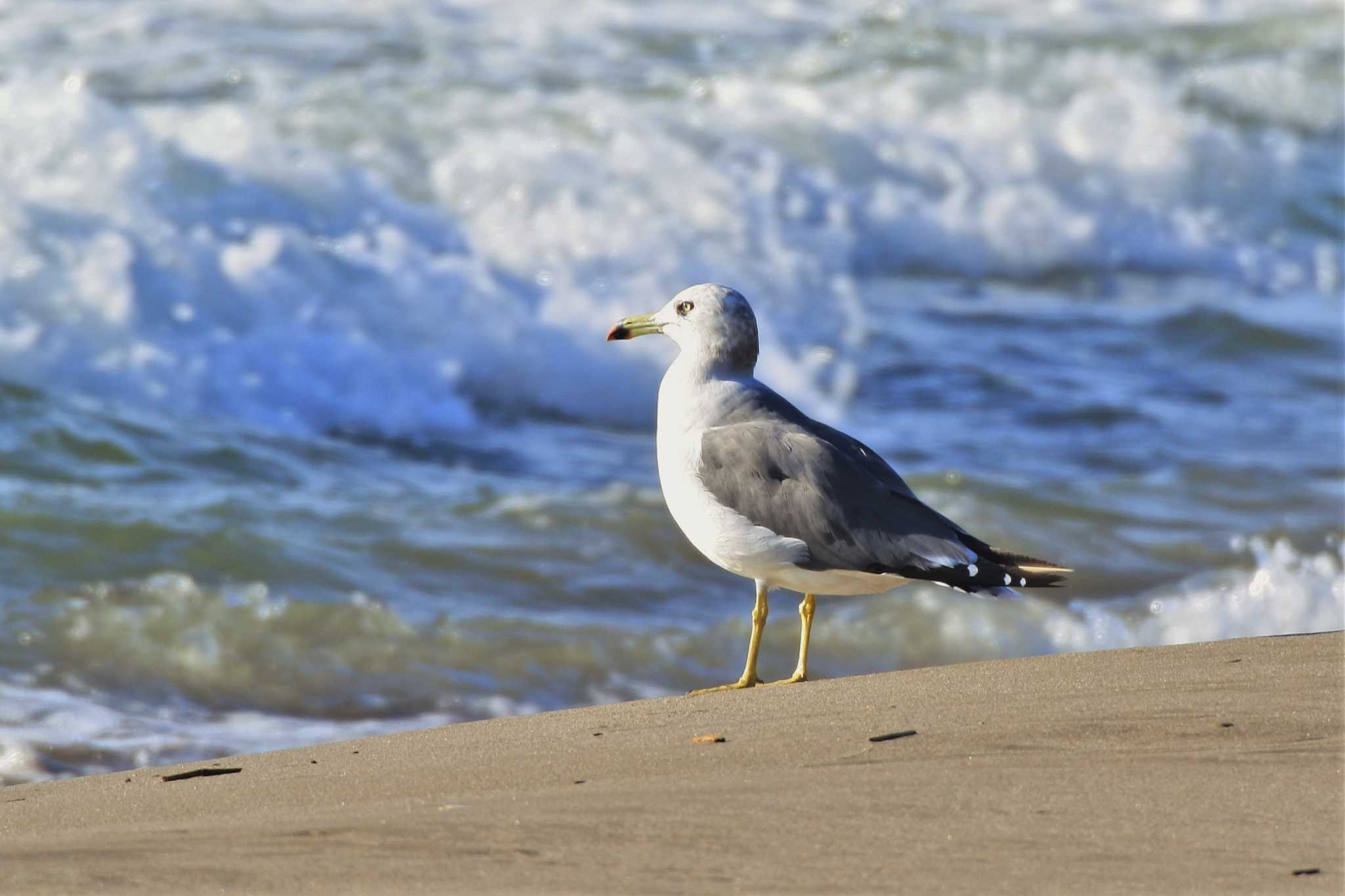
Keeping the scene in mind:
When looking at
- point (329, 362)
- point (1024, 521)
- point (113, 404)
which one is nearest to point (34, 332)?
point (113, 404)

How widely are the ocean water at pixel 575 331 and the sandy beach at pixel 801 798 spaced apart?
45.5 inches

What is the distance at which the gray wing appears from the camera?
3.62m

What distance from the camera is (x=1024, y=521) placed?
21.0 feet

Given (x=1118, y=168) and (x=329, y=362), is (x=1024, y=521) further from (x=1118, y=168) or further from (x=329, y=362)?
(x=1118, y=168)

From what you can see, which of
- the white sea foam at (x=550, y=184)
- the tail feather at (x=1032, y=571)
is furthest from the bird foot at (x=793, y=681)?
the white sea foam at (x=550, y=184)

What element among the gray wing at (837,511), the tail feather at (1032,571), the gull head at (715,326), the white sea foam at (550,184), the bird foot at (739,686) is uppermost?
the white sea foam at (550,184)

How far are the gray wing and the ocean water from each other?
1.21 m

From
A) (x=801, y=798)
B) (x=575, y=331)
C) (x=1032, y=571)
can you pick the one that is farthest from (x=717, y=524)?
(x=575, y=331)

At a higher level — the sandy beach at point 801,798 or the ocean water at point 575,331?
the ocean water at point 575,331

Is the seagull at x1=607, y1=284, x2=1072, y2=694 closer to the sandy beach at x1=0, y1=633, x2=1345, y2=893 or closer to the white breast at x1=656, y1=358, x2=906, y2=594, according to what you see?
the white breast at x1=656, y1=358, x2=906, y2=594

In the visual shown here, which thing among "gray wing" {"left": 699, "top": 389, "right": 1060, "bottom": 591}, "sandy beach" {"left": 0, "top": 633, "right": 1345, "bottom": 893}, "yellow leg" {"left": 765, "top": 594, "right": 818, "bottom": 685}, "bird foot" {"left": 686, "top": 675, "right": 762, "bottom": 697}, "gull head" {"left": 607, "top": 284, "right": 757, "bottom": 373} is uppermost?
"gull head" {"left": 607, "top": 284, "right": 757, "bottom": 373}

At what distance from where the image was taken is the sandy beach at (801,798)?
2.37m

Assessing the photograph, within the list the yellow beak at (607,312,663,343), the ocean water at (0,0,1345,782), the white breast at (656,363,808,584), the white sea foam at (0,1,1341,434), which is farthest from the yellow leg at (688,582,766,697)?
the white sea foam at (0,1,1341,434)

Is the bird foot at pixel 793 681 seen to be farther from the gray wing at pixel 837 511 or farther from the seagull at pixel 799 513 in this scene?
the gray wing at pixel 837 511
